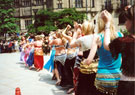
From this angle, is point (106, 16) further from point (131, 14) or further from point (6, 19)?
point (6, 19)

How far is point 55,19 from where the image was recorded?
37.9 meters

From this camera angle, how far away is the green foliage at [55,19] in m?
35.2

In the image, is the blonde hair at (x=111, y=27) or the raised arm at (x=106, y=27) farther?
the blonde hair at (x=111, y=27)

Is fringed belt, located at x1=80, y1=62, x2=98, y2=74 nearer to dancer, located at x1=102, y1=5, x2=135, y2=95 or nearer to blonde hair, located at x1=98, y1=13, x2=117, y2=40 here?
blonde hair, located at x1=98, y1=13, x2=117, y2=40

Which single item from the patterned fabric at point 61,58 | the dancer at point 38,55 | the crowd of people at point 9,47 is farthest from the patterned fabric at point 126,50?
the crowd of people at point 9,47

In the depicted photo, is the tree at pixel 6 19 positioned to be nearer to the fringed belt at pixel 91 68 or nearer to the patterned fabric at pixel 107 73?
the fringed belt at pixel 91 68

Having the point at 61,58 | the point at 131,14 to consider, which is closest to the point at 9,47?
the point at 61,58

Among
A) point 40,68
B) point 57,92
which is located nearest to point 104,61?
point 57,92

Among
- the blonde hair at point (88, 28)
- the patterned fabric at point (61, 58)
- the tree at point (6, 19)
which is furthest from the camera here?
the tree at point (6, 19)

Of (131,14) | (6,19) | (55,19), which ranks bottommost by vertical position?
(131,14)

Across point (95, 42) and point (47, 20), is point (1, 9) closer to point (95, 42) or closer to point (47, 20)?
point (47, 20)

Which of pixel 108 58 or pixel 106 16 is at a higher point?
pixel 106 16

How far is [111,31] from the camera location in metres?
2.90

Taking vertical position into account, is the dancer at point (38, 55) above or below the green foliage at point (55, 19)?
below
